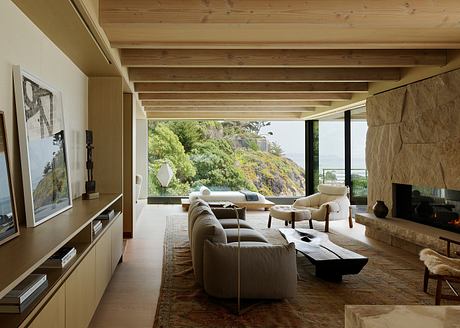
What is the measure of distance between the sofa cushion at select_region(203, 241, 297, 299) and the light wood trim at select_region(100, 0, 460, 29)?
190 centimetres

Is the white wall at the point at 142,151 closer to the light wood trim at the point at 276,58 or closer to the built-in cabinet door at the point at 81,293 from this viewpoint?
the light wood trim at the point at 276,58

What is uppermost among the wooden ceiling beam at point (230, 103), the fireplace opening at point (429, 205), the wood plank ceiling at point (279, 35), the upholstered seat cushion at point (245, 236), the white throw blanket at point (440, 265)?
the wood plank ceiling at point (279, 35)

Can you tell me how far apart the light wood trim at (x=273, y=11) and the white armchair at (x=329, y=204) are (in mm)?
4008

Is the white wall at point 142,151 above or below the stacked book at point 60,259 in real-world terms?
above

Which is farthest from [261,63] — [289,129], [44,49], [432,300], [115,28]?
[289,129]

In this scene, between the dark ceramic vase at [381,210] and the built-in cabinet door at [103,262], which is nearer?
the built-in cabinet door at [103,262]

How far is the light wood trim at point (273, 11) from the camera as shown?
3057 mm

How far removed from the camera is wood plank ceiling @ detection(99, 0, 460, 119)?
3.08m

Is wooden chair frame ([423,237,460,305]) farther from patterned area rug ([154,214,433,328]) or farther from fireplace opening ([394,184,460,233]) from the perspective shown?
fireplace opening ([394,184,460,233])

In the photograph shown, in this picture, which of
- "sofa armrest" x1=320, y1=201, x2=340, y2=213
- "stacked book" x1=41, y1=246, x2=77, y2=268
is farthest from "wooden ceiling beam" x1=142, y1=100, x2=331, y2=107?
"stacked book" x1=41, y1=246, x2=77, y2=268

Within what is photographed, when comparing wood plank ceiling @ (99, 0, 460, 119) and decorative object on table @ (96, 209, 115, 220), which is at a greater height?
wood plank ceiling @ (99, 0, 460, 119)

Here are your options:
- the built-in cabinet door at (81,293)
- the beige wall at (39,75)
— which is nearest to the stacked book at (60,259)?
the built-in cabinet door at (81,293)

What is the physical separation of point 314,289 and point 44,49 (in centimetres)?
327

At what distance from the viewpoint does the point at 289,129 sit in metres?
12.0
